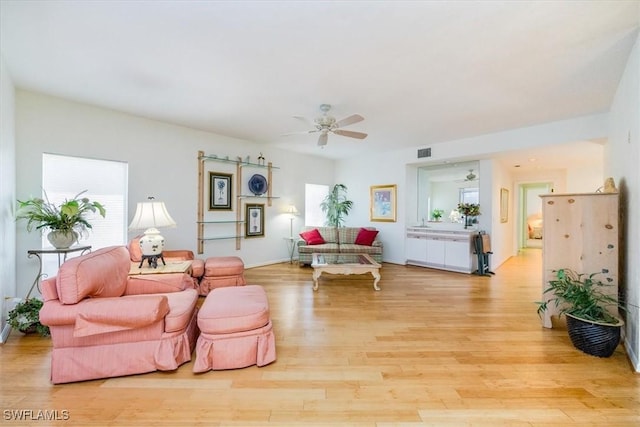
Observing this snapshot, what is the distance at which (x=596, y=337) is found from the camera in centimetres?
238

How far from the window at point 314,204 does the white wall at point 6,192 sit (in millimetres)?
5119

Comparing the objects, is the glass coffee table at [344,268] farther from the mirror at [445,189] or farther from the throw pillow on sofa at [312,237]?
the mirror at [445,189]

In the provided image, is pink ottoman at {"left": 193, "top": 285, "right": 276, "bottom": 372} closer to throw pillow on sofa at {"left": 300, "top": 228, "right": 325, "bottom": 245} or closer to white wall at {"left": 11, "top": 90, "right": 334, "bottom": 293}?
white wall at {"left": 11, "top": 90, "right": 334, "bottom": 293}

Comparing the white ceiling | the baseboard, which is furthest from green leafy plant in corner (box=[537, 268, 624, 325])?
the baseboard

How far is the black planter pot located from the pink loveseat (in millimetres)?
3428

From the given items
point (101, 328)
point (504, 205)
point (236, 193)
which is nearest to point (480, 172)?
point (504, 205)

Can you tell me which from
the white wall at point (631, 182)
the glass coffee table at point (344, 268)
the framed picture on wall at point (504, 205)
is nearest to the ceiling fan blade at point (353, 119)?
the glass coffee table at point (344, 268)

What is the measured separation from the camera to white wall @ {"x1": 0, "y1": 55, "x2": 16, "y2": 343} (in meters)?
2.71

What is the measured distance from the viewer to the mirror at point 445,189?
6.08m

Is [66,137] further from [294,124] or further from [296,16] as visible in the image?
[296,16]

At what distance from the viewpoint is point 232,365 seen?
2.16m

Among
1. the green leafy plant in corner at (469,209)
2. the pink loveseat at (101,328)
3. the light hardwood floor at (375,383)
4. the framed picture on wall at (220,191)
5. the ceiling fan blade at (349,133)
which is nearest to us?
the light hardwood floor at (375,383)

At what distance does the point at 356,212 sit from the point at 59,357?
21.0 ft

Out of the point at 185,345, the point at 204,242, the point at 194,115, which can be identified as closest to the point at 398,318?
the point at 185,345
